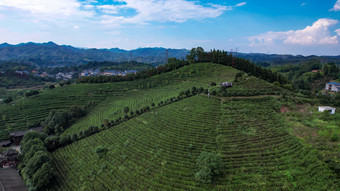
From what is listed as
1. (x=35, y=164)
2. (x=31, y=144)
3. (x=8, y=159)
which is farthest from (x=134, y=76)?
(x=35, y=164)

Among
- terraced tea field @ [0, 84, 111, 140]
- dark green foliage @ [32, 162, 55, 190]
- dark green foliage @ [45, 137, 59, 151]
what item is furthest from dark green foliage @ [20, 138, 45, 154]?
terraced tea field @ [0, 84, 111, 140]

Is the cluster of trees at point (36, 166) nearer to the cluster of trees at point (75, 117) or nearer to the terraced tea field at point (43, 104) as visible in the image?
the cluster of trees at point (75, 117)

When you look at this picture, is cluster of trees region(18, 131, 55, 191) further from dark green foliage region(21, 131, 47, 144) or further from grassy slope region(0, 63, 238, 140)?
grassy slope region(0, 63, 238, 140)

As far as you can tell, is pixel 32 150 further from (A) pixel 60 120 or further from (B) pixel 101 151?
(A) pixel 60 120

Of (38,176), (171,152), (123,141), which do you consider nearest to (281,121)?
(171,152)

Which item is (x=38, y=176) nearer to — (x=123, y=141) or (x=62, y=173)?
(x=62, y=173)
